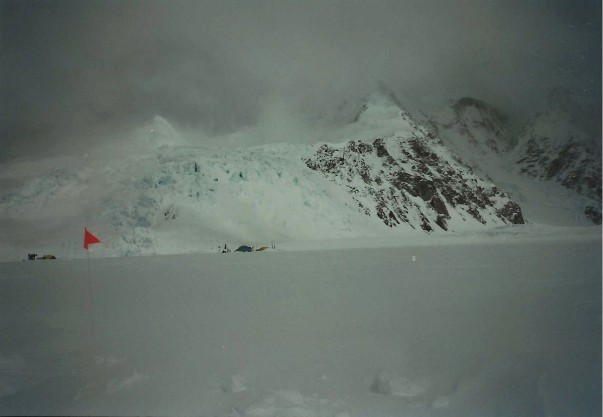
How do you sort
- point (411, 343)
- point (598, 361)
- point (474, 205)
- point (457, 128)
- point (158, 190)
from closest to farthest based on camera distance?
1. point (598, 361)
2. point (411, 343)
3. point (158, 190)
4. point (474, 205)
5. point (457, 128)

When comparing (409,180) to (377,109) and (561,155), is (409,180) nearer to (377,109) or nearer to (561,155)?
(377,109)

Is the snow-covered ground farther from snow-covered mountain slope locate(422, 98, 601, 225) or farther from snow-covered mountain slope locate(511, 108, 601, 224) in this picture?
snow-covered mountain slope locate(511, 108, 601, 224)

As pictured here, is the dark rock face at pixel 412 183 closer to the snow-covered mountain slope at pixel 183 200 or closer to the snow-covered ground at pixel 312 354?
the snow-covered mountain slope at pixel 183 200

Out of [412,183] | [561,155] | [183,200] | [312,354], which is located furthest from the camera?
[561,155]

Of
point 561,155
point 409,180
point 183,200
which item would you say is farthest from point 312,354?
point 561,155

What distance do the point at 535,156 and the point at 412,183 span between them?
8693 centimetres

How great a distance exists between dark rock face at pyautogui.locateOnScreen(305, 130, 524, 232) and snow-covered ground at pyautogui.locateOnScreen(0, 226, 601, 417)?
52.5m

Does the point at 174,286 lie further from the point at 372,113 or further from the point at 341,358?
the point at 372,113

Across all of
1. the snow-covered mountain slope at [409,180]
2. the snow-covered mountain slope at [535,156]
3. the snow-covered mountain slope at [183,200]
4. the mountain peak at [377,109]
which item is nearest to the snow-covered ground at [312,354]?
the snow-covered mountain slope at [183,200]

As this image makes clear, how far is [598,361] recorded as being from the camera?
5.41m

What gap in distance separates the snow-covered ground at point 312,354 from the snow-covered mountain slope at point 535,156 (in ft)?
368

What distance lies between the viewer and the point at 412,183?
8106 cm

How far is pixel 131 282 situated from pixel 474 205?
3443 inches

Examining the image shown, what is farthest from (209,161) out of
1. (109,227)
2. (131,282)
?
(131,282)
